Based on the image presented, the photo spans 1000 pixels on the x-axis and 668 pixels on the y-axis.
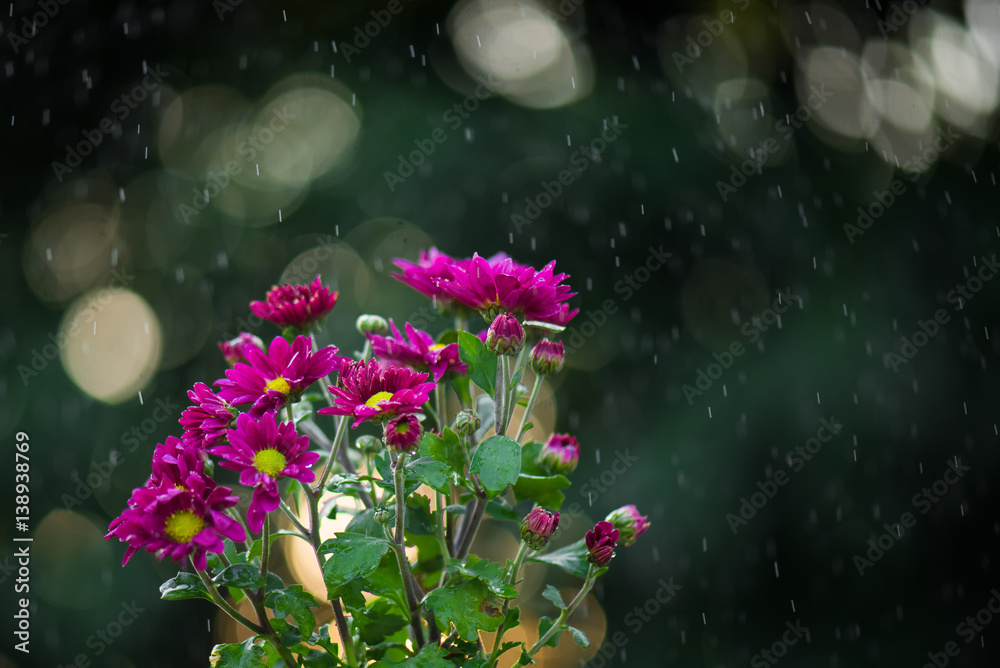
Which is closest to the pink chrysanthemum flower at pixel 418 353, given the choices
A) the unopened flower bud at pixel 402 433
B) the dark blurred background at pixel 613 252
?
the unopened flower bud at pixel 402 433

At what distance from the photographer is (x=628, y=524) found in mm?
704

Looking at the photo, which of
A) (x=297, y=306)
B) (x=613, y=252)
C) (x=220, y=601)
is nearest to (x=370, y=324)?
(x=297, y=306)

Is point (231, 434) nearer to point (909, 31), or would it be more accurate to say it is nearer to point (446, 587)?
point (446, 587)

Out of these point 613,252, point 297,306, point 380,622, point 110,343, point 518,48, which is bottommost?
point 110,343

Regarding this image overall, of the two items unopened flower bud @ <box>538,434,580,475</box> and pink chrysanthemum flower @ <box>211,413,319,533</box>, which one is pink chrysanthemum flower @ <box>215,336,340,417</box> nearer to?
pink chrysanthemum flower @ <box>211,413,319,533</box>

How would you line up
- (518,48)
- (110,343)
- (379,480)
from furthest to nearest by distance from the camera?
(518,48) < (110,343) < (379,480)

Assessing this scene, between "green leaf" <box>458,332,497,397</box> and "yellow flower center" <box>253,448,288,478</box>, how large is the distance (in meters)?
0.16

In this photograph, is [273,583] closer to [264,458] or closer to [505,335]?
[264,458]

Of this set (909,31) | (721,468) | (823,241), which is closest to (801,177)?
(823,241)

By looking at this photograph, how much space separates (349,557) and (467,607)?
0.31 feet

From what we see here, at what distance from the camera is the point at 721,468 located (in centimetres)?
235

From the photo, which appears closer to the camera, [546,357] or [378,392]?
[378,392]

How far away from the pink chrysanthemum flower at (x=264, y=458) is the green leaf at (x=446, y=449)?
89mm

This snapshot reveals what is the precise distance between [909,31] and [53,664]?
11.2 feet
